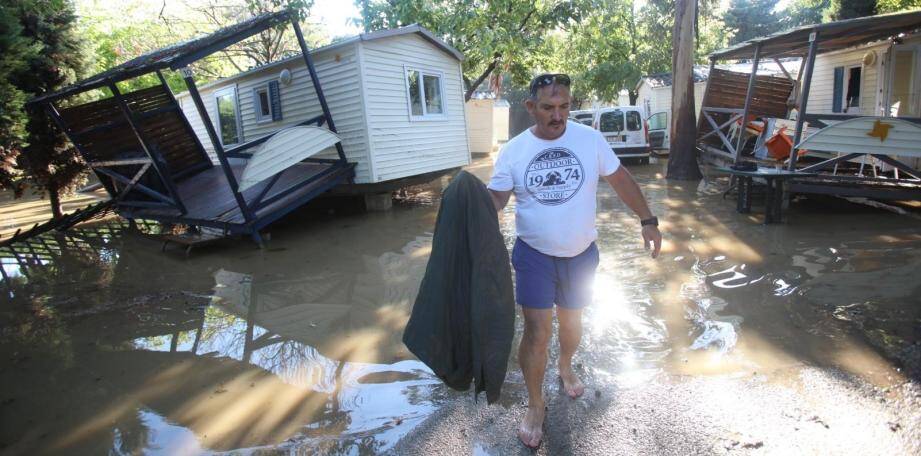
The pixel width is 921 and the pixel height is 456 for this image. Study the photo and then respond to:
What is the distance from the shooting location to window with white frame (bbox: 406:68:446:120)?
10.9 m

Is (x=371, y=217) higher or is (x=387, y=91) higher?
(x=387, y=91)

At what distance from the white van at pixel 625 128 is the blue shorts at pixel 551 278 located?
13104 millimetres

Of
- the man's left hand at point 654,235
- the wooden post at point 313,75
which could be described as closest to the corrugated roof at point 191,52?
the wooden post at point 313,75

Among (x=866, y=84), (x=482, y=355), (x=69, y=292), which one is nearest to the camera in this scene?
(x=482, y=355)

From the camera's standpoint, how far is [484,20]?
46.0ft

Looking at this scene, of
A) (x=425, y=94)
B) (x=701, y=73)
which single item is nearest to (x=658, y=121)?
(x=701, y=73)

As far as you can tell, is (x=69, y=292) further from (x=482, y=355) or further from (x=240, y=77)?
(x=240, y=77)

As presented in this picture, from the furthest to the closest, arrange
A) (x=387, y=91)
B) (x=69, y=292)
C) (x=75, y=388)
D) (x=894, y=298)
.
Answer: (x=387, y=91) < (x=69, y=292) < (x=894, y=298) < (x=75, y=388)

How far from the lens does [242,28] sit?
7.45 meters

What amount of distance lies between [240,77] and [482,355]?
39.7 feet

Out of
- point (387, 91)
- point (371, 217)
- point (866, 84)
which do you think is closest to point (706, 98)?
point (866, 84)

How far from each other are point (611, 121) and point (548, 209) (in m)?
13.5

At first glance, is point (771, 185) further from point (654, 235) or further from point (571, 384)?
point (571, 384)

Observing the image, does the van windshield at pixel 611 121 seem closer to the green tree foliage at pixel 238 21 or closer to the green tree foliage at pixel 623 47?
the green tree foliage at pixel 623 47
